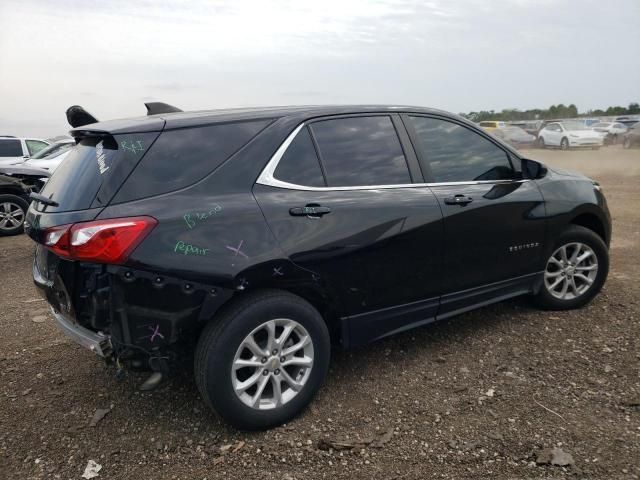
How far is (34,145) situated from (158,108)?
13118mm

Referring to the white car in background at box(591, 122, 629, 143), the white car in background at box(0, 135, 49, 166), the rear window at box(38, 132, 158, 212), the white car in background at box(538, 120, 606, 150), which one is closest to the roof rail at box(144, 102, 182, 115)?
the rear window at box(38, 132, 158, 212)

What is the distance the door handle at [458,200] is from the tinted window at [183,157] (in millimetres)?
1341

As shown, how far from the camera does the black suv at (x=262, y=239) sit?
2533 mm

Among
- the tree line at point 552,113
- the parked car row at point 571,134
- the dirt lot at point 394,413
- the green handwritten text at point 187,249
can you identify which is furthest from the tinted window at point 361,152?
the tree line at point 552,113

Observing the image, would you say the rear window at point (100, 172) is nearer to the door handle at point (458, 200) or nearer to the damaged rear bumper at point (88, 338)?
the damaged rear bumper at point (88, 338)

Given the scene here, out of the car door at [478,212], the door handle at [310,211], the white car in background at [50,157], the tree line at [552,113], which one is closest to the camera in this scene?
the door handle at [310,211]

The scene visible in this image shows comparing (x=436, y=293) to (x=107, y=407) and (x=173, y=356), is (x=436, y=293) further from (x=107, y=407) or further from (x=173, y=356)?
(x=107, y=407)

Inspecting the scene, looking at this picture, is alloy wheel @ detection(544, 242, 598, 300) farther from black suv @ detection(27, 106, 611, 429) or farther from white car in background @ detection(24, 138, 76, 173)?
white car in background @ detection(24, 138, 76, 173)

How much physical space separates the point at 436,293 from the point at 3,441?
2673 millimetres

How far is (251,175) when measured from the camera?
283cm

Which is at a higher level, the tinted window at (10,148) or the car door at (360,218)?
the car door at (360,218)

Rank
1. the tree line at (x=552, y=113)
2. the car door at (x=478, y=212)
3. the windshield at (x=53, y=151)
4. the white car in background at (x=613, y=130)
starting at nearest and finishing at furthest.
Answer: the car door at (x=478, y=212) → the windshield at (x=53, y=151) → the white car in background at (x=613, y=130) → the tree line at (x=552, y=113)

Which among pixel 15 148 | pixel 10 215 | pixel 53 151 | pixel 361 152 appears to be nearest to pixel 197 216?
pixel 361 152

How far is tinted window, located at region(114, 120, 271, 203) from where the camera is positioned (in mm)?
2605
